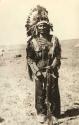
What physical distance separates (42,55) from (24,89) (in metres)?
0.36

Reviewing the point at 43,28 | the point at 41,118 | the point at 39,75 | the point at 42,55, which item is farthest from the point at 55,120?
the point at 43,28

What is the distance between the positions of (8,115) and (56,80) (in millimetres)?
424

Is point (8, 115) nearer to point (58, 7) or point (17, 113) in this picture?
point (17, 113)

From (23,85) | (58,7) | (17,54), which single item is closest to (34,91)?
(23,85)

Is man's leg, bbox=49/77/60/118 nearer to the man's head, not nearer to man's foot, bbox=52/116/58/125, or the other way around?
man's foot, bbox=52/116/58/125

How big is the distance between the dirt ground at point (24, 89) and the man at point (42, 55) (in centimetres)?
13

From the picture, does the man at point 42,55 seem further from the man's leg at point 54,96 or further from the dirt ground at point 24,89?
the dirt ground at point 24,89

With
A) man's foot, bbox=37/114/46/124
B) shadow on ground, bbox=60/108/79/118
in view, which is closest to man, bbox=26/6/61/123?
man's foot, bbox=37/114/46/124

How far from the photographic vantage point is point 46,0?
296 centimetres

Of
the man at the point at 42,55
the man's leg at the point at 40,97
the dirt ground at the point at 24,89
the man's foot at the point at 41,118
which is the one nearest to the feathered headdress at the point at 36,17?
the man at the point at 42,55

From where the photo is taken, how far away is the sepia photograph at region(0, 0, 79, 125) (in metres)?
2.74

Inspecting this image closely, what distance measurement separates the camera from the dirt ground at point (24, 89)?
2816 mm

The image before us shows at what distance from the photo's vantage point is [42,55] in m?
2.72

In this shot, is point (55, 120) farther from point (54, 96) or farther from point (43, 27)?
point (43, 27)
